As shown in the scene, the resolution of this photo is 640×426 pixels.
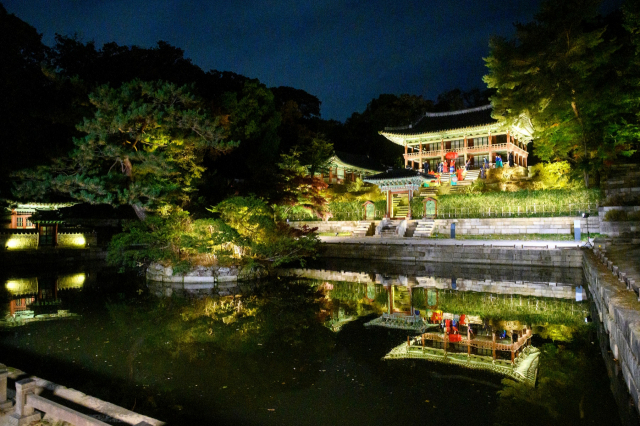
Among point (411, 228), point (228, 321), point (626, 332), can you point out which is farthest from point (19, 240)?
point (626, 332)

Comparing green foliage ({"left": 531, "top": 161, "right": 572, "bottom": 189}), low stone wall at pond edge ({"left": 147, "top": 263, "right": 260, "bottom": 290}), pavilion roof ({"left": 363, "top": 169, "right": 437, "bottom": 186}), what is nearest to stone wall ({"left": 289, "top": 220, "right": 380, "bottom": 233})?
pavilion roof ({"left": 363, "top": 169, "right": 437, "bottom": 186})

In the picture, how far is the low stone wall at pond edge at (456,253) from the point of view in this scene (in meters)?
17.8

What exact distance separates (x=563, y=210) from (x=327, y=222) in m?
15.6

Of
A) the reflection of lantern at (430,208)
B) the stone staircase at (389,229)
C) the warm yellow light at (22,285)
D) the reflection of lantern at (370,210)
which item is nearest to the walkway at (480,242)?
the stone staircase at (389,229)

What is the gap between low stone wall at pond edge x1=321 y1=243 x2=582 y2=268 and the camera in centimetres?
1781

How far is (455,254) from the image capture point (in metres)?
20.2

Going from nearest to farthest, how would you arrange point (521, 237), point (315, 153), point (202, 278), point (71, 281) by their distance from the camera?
point (202, 278) < point (71, 281) < point (521, 237) < point (315, 153)

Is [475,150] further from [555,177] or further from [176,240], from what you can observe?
[176,240]

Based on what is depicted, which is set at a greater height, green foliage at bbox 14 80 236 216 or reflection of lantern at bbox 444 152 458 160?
reflection of lantern at bbox 444 152 458 160

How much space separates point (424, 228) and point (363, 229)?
4400 mm

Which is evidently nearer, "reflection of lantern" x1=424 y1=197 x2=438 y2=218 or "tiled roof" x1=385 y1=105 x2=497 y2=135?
"reflection of lantern" x1=424 y1=197 x2=438 y2=218

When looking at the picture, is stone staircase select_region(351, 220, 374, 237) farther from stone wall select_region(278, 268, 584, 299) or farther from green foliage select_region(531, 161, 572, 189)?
green foliage select_region(531, 161, 572, 189)

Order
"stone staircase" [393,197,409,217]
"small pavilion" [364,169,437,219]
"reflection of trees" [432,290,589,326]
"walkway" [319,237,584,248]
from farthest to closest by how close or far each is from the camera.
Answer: "stone staircase" [393,197,409,217]
"small pavilion" [364,169,437,219]
"walkway" [319,237,584,248]
"reflection of trees" [432,290,589,326]

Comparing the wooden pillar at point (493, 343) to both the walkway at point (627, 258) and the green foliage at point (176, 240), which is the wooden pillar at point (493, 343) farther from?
the green foliage at point (176, 240)
